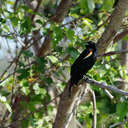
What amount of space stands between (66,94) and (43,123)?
130 cm

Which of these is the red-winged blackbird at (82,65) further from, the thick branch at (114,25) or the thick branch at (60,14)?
the thick branch at (60,14)

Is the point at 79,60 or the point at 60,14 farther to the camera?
the point at 60,14

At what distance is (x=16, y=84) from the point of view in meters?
3.89

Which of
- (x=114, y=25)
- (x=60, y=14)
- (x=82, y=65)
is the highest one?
(x=60, y=14)

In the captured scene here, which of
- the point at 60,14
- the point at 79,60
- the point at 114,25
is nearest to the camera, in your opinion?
the point at 114,25

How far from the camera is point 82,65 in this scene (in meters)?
3.21

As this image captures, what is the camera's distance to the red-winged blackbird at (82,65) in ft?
9.96

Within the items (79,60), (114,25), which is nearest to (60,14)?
(79,60)

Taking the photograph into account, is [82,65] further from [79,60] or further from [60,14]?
[60,14]

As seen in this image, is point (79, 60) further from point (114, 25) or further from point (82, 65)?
point (114, 25)

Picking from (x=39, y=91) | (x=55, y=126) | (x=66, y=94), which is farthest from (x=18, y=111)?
(x=66, y=94)

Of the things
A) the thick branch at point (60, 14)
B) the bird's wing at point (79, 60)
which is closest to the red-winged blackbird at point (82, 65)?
the bird's wing at point (79, 60)

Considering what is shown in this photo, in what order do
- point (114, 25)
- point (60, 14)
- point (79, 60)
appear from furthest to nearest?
1. point (60, 14)
2. point (79, 60)
3. point (114, 25)

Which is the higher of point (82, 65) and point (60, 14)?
→ point (60, 14)
